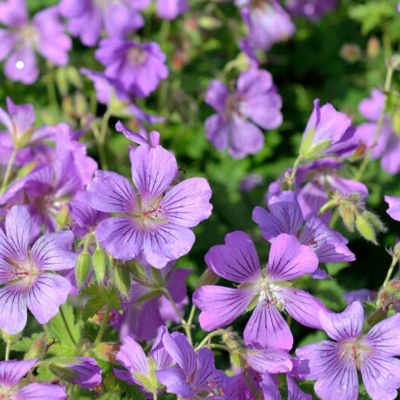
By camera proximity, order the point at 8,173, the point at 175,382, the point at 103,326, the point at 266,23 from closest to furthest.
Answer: the point at 175,382, the point at 103,326, the point at 8,173, the point at 266,23

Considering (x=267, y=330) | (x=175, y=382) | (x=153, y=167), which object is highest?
(x=153, y=167)

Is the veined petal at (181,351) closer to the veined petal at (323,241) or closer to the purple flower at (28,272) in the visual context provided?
the purple flower at (28,272)

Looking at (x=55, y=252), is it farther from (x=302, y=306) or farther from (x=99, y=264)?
(x=302, y=306)

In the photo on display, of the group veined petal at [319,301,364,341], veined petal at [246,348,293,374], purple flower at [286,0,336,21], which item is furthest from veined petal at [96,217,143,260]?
purple flower at [286,0,336,21]

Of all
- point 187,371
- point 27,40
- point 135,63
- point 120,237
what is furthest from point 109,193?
point 27,40

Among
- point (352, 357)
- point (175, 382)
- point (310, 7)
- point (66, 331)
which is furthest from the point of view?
point (310, 7)

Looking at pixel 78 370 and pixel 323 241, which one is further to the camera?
pixel 323 241

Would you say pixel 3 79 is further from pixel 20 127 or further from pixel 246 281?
pixel 246 281
